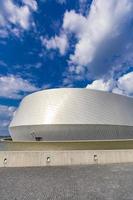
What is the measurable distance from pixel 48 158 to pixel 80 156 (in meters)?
1.98

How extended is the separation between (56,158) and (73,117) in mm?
18807

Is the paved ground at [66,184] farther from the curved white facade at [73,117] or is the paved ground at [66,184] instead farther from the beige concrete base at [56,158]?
the curved white facade at [73,117]

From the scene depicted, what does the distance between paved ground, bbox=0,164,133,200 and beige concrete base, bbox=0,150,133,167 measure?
957 millimetres

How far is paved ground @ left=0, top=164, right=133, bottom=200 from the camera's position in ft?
20.9

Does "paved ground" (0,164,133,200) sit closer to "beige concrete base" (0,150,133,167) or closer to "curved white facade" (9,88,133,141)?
"beige concrete base" (0,150,133,167)

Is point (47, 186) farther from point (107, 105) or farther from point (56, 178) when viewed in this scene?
point (107, 105)

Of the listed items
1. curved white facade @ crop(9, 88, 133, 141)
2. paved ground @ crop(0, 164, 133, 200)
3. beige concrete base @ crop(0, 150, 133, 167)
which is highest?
curved white facade @ crop(9, 88, 133, 141)

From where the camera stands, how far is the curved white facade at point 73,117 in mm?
30250

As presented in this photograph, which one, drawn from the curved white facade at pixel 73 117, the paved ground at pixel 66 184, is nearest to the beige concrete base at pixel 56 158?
the paved ground at pixel 66 184

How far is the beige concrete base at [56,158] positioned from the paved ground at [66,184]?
3.14ft

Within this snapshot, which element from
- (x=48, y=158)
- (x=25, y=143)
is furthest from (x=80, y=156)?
(x=25, y=143)

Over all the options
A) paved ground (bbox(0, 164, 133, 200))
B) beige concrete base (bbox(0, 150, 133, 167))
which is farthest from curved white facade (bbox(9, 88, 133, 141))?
paved ground (bbox(0, 164, 133, 200))

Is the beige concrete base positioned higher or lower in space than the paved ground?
higher

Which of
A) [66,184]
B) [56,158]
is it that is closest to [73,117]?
[56,158]
